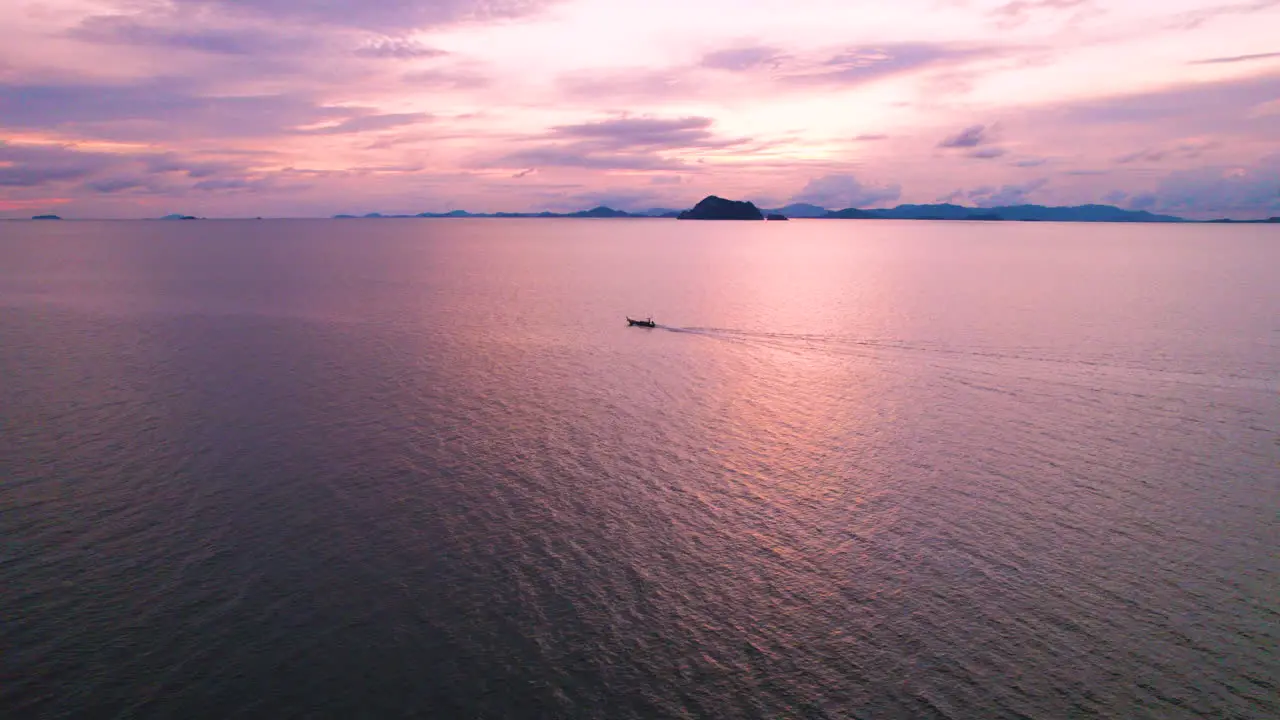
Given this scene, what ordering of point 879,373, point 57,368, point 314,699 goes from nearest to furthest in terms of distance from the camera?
point 314,699, point 57,368, point 879,373

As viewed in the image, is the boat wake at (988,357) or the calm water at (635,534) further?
the boat wake at (988,357)

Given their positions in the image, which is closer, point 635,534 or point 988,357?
point 635,534

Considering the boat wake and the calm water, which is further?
the boat wake

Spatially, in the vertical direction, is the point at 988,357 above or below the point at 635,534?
above

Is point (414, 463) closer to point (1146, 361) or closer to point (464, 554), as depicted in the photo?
point (464, 554)

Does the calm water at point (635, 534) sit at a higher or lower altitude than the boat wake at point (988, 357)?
lower

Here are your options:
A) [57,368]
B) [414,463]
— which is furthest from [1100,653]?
[57,368]

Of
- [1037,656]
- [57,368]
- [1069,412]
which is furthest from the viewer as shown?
[57,368]

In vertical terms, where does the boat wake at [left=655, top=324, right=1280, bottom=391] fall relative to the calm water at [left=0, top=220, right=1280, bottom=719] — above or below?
above
